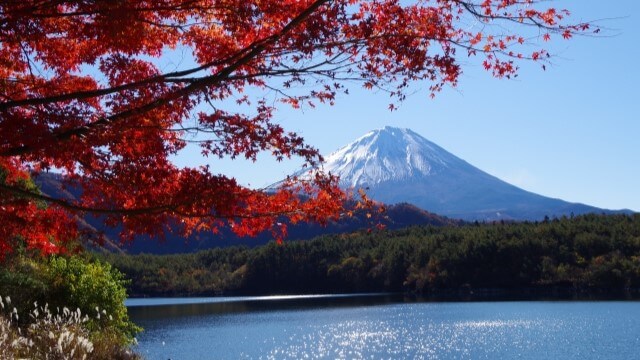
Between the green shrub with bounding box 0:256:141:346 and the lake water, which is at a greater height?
the green shrub with bounding box 0:256:141:346

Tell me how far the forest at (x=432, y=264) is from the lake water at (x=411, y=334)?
17.0 meters

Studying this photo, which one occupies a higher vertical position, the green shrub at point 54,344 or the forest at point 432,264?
the forest at point 432,264

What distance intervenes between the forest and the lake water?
17.0 meters

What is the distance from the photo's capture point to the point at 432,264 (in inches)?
3462

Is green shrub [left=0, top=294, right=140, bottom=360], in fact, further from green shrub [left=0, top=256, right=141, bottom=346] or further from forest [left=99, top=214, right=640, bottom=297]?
forest [left=99, top=214, right=640, bottom=297]

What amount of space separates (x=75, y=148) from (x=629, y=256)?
261 feet

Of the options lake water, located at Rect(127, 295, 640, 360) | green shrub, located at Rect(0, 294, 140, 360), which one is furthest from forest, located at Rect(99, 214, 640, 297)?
green shrub, located at Rect(0, 294, 140, 360)

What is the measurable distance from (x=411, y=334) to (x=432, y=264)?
50.4 m

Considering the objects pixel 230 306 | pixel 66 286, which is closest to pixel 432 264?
pixel 230 306

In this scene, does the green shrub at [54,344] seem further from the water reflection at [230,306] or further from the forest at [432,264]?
the forest at [432,264]

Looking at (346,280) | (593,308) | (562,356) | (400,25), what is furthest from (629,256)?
(400,25)

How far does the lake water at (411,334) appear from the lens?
100ft

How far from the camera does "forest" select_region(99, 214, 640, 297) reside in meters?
78.9

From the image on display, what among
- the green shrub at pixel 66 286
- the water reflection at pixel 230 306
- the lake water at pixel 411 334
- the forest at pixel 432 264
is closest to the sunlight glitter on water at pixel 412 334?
the lake water at pixel 411 334
